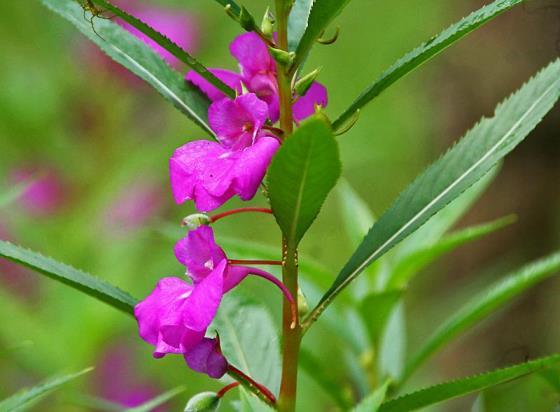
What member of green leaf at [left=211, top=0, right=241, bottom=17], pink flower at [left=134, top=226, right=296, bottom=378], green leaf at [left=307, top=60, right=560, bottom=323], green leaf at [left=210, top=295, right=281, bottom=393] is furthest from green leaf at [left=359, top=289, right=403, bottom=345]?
green leaf at [left=211, top=0, right=241, bottom=17]

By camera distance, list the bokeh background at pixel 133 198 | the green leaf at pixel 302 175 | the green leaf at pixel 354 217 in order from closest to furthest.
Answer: the green leaf at pixel 302 175 < the green leaf at pixel 354 217 < the bokeh background at pixel 133 198

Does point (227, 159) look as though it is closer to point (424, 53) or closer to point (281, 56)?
point (281, 56)

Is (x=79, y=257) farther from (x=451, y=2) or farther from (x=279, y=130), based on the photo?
(x=451, y=2)

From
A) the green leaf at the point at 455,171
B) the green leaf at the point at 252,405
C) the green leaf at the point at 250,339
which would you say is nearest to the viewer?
the green leaf at the point at 252,405

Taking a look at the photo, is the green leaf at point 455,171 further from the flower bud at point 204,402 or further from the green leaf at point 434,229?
the green leaf at point 434,229

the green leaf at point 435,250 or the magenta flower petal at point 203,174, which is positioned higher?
the magenta flower petal at point 203,174

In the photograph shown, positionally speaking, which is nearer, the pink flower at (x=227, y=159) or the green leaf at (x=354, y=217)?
the pink flower at (x=227, y=159)

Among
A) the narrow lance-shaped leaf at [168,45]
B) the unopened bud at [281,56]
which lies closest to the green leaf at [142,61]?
the narrow lance-shaped leaf at [168,45]
